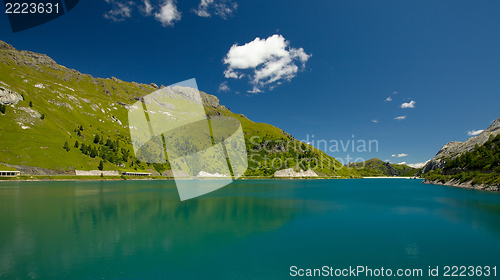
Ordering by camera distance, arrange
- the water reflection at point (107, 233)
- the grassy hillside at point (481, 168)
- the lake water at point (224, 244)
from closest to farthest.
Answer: the lake water at point (224, 244) → the water reflection at point (107, 233) → the grassy hillside at point (481, 168)

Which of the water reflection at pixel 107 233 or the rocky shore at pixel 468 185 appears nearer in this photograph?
the water reflection at pixel 107 233

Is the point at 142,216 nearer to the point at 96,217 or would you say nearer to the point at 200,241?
the point at 96,217

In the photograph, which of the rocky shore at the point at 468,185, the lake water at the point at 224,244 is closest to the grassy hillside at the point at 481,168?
the rocky shore at the point at 468,185

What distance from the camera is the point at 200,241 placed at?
17266mm

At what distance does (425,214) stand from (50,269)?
37901 mm

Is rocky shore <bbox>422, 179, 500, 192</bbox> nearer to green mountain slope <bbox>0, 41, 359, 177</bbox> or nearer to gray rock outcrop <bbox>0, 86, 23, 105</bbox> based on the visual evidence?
green mountain slope <bbox>0, 41, 359, 177</bbox>

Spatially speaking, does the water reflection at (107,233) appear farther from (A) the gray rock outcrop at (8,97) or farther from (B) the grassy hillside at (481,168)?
(A) the gray rock outcrop at (8,97)

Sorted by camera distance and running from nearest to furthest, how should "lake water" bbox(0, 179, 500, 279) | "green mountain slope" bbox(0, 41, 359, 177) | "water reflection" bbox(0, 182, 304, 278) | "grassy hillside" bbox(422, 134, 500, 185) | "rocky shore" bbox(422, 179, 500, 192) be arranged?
"lake water" bbox(0, 179, 500, 279), "water reflection" bbox(0, 182, 304, 278), "rocky shore" bbox(422, 179, 500, 192), "grassy hillside" bbox(422, 134, 500, 185), "green mountain slope" bbox(0, 41, 359, 177)

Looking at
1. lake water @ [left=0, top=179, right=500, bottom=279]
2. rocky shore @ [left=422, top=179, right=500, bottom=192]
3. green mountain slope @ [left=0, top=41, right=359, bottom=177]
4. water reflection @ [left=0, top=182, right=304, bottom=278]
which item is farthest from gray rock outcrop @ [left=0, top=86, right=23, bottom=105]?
rocky shore @ [left=422, top=179, right=500, bottom=192]

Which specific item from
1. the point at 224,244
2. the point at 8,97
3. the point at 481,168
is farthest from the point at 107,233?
the point at 8,97

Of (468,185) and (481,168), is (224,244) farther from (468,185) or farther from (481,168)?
(468,185)

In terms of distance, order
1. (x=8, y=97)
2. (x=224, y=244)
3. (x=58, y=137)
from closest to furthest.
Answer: (x=224, y=244), (x=8, y=97), (x=58, y=137)

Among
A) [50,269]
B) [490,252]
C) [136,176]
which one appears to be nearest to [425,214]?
[490,252]

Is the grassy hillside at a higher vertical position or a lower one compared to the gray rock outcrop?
lower
